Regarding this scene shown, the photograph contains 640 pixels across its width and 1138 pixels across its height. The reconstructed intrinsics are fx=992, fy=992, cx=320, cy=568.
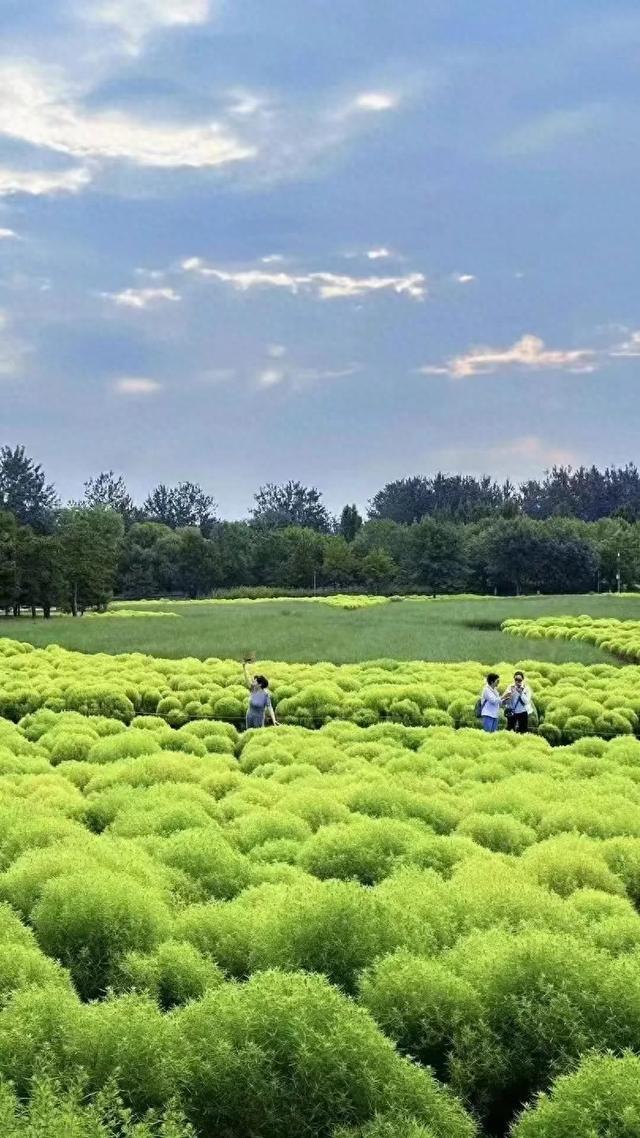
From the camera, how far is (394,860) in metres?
7.42

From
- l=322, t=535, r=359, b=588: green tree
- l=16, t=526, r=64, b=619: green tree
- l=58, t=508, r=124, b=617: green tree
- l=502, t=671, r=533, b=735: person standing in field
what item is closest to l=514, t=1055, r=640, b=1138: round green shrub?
l=502, t=671, r=533, b=735: person standing in field

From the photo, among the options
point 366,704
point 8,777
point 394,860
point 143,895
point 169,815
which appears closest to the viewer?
point 143,895

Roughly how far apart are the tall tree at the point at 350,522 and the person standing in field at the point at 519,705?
4469 inches

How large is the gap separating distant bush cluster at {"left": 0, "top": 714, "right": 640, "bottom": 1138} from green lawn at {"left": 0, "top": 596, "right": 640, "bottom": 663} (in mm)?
20897

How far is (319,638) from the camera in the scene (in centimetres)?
3666

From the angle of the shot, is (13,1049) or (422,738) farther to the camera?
(422,738)

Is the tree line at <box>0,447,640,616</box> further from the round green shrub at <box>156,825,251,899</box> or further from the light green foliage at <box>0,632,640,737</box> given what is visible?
the round green shrub at <box>156,825,251,899</box>

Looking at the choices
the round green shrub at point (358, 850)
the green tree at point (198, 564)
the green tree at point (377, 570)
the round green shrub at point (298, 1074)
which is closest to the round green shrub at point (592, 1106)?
the round green shrub at point (298, 1074)

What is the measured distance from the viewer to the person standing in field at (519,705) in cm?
1780

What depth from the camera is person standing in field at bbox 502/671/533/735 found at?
17.8 m

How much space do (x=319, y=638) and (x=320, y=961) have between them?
102ft

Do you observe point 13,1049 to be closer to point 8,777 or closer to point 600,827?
point 600,827

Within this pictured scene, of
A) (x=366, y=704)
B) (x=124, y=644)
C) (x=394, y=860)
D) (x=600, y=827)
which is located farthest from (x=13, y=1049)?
(x=124, y=644)

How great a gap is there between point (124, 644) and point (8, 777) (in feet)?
78.2
